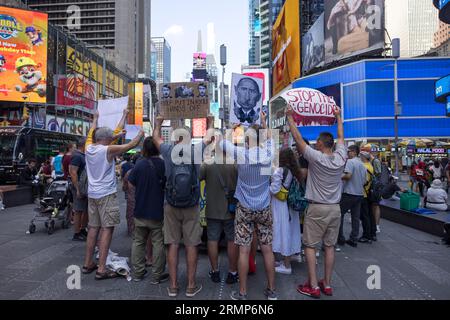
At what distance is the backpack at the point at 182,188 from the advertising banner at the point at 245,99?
9.87 ft

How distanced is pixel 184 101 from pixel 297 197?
8.58ft

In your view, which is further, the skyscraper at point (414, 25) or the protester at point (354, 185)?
the skyscraper at point (414, 25)

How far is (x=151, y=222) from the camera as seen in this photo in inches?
175

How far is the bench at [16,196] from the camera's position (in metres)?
10.9

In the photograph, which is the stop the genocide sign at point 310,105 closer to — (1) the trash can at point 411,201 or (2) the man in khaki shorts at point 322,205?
(2) the man in khaki shorts at point 322,205

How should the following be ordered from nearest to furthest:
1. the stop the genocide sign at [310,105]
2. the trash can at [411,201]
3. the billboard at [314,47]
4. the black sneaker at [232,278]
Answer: the black sneaker at [232,278]
the stop the genocide sign at [310,105]
the trash can at [411,201]
the billboard at [314,47]

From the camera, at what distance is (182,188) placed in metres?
4.09

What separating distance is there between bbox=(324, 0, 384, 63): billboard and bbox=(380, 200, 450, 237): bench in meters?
39.7

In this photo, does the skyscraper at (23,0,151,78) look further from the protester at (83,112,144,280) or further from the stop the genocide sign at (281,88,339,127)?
the protester at (83,112,144,280)

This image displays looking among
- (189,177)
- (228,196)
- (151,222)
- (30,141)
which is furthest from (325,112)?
(30,141)

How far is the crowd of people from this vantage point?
4105 millimetres

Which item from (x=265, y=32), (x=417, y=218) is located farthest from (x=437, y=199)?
(x=265, y=32)

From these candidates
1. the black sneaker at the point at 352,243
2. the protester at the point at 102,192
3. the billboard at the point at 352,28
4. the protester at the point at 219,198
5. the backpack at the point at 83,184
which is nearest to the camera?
the protester at the point at 219,198

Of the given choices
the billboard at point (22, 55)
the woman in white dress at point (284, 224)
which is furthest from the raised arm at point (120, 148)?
the billboard at point (22, 55)
